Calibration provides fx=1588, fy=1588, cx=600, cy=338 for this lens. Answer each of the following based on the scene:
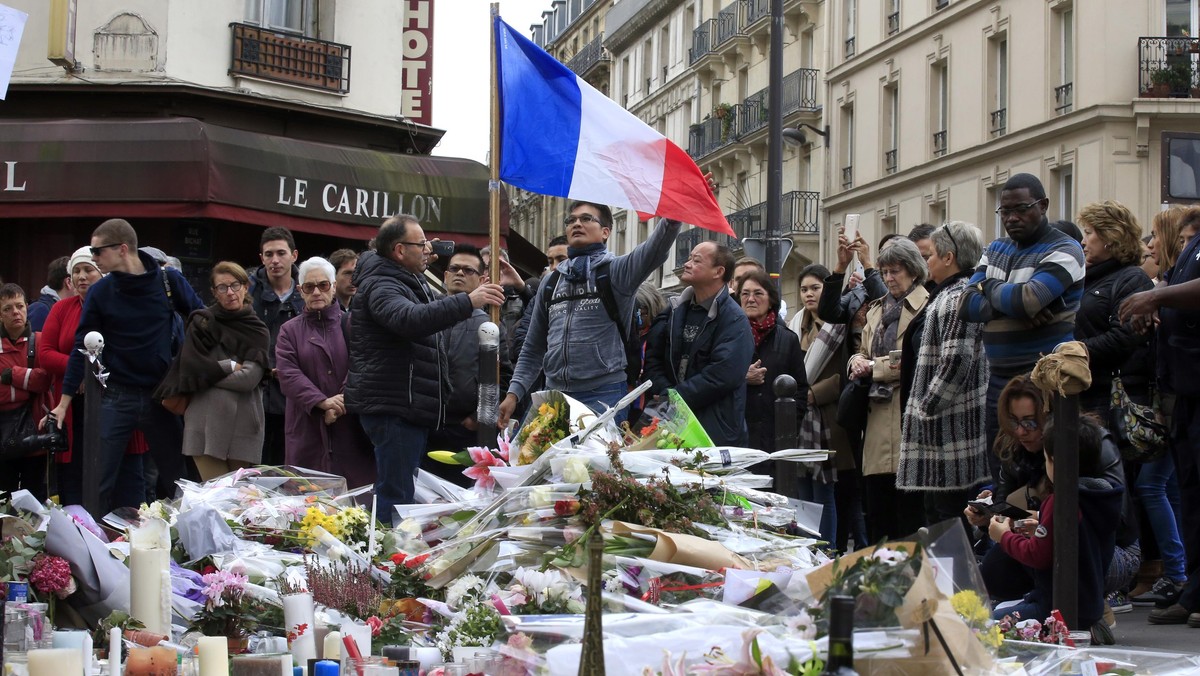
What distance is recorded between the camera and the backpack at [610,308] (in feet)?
27.4

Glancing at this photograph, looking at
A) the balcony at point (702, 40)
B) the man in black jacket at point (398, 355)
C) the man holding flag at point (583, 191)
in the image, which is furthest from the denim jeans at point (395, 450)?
the balcony at point (702, 40)

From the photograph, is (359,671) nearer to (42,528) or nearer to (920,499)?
(42,528)

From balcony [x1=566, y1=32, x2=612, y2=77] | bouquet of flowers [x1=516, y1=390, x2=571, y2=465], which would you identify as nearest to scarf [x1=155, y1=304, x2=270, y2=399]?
bouquet of flowers [x1=516, y1=390, x2=571, y2=465]

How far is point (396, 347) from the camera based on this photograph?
9.02 meters

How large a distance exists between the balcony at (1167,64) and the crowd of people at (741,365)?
21013 mm

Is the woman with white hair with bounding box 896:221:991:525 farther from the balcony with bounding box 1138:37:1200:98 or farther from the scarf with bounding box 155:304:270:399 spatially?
the balcony with bounding box 1138:37:1200:98

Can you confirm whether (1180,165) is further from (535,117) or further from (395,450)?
(395,450)

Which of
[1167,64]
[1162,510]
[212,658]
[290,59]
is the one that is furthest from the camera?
[1167,64]

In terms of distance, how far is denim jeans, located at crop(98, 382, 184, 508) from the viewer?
400 inches

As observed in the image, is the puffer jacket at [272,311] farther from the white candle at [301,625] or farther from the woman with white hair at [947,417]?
the white candle at [301,625]

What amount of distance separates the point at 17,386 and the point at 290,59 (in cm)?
998

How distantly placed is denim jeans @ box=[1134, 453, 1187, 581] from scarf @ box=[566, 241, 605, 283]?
3.23 meters

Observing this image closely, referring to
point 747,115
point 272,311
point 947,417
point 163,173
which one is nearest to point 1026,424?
point 947,417

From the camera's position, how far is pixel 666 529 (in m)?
5.94
